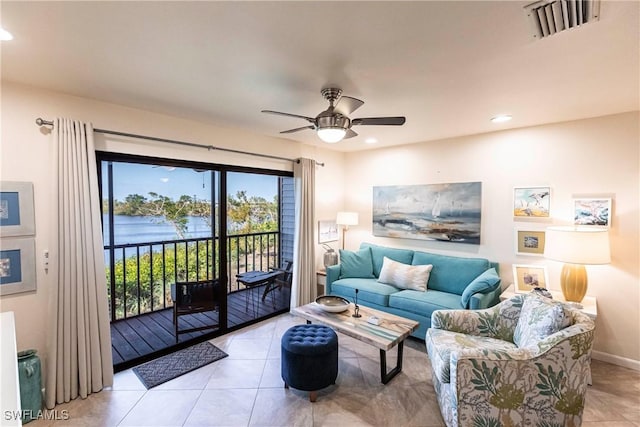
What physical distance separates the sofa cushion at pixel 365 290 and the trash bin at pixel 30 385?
10.0 ft

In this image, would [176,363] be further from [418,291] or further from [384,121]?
[384,121]

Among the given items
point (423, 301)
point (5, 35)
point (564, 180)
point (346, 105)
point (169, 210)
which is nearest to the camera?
point (5, 35)

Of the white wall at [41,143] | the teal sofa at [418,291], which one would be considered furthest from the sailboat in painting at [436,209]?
the white wall at [41,143]

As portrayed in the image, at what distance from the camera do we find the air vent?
1.38 m

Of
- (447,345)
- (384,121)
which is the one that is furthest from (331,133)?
(447,345)

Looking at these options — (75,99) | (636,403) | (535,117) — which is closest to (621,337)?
(636,403)

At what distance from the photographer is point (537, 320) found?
2236 mm

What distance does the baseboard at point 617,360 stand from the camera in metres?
2.95

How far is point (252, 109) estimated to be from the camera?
2934mm

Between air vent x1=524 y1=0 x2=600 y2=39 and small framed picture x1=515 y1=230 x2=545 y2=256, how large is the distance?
2.58m

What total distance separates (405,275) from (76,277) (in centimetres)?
347

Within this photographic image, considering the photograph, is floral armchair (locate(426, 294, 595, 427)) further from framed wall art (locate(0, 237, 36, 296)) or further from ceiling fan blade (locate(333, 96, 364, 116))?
framed wall art (locate(0, 237, 36, 296))

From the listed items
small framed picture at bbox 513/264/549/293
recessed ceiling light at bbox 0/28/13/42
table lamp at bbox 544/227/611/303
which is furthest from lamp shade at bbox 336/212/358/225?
recessed ceiling light at bbox 0/28/13/42

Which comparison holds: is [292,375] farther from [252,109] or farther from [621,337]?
[621,337]
